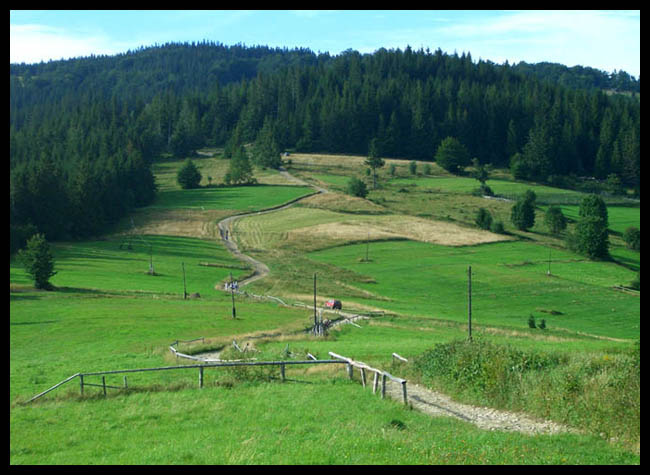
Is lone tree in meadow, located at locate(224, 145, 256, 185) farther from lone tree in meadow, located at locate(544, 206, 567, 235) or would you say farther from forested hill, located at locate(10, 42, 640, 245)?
lone tree in meadow, located at locate(544, 206, 567, 235)

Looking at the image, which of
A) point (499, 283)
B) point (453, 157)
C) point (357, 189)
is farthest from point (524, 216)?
point (453, 157)

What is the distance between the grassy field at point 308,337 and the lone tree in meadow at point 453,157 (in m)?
37.6

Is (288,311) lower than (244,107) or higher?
lower

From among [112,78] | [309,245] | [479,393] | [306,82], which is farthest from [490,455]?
[306,82]

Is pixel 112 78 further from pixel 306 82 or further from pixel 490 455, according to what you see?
pixel 490 455

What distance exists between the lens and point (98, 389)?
720 inches

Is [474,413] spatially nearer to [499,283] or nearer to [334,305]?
[334,305]

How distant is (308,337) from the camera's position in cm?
3406

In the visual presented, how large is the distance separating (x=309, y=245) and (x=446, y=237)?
1876 centimetres

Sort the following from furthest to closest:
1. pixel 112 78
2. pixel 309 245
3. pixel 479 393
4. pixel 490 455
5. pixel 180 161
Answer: pixel 180 161
pixel 112 78
pixel 309 245
pixel 479 393
pixel 490 455

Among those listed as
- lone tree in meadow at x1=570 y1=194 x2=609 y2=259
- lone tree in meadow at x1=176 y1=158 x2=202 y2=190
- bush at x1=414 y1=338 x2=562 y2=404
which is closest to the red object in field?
bush at x1=414 y1=338 x2=562 y2=404

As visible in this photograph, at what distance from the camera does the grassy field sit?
13.2 metres
